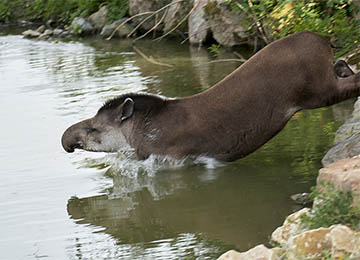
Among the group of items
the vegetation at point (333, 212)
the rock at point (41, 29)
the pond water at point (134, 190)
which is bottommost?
the pond water at point (134, 190)

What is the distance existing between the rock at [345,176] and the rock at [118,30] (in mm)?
12005

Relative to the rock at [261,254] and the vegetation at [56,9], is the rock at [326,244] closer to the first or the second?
the rock at [261,254]

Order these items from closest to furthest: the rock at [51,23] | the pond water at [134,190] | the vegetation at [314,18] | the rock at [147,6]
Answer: the pond water at [134,190] → the vegetation at [314,18] → the rock at [147,6] → the rock at [51,23]

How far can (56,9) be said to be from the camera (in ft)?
69.5

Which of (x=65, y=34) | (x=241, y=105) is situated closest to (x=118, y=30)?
(x=65, y=34)

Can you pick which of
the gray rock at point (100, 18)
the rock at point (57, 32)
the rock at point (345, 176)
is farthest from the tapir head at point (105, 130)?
the rock at point (57, 32)

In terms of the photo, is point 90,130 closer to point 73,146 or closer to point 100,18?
point 73,146

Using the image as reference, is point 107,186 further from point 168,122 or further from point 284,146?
point 284,146

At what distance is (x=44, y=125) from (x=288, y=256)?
641 centimetres

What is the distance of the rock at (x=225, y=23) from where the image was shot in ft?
46.9

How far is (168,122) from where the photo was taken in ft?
27.3

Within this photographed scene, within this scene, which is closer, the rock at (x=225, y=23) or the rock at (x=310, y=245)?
the rock at (x=310, y=245)

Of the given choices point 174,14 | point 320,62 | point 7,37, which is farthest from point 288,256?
point 7,37

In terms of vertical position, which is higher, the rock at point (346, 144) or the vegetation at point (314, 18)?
the vegetation at point (314, 18)
